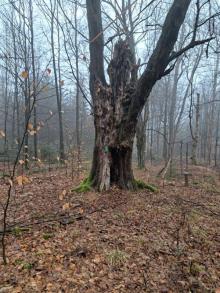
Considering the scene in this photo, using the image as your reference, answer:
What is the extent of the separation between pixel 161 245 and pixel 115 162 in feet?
9.63

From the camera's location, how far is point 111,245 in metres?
3.75

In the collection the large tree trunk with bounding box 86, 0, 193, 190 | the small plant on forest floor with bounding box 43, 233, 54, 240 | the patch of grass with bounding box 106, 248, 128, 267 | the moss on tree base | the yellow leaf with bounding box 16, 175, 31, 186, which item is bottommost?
the patch of grass with bounding box 106, 248, 128, 267

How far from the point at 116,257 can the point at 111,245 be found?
35 cm

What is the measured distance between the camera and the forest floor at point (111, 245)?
2977mm

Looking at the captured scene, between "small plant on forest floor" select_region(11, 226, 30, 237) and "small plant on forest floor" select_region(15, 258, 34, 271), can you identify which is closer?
"small plant on forest floor" select_region(15, 258, 34, 271)

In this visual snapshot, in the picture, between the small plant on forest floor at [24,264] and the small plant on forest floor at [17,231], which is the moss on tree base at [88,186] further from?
the small plant on forest floor at [24,264]

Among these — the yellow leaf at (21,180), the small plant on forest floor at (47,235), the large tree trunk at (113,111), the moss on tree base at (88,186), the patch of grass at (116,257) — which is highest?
the large tree trunk at (113,111)

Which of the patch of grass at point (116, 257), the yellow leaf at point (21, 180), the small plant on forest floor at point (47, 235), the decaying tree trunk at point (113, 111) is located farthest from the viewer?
the decaying tree trunk at point (113, 111)

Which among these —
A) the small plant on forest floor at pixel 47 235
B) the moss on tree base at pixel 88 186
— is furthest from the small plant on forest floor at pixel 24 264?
the moss on tree base at pixel 88 186

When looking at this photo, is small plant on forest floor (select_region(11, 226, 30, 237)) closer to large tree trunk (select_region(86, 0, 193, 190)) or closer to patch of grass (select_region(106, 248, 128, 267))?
patch of grass (select_region(106, 248, 128, 267))

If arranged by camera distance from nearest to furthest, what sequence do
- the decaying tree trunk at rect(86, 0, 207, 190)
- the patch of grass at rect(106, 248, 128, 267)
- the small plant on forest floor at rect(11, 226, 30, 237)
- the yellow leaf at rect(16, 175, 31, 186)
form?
the yellow leaf at rect(16, 175, 31, 186) < the patch of grass at rect(106, 248, 128, 267) < the small plant on forest floor at rect(11, 226, 30, 237) < the decaying tree trunk at rect(86, 0, 207, 190)

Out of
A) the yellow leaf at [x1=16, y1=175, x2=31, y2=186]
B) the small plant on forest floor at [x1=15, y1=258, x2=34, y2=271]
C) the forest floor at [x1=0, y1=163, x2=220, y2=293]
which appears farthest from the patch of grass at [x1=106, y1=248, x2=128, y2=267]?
the yellow leaf at [x1=16, y1=175, x2=31, y2=186]

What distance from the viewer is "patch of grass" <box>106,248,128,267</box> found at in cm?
331

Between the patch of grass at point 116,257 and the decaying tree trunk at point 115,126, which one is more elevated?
the decaying tree trunk at point 115,126
